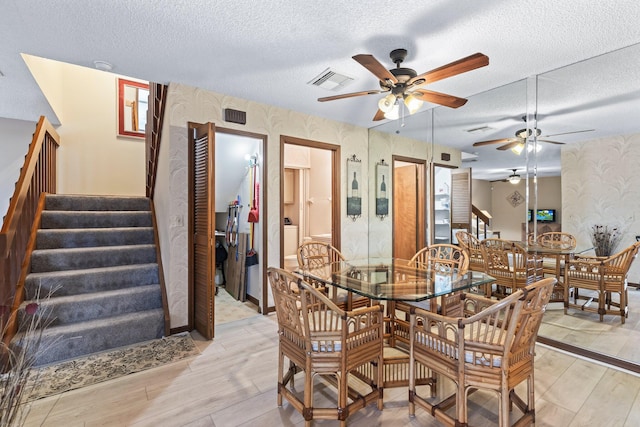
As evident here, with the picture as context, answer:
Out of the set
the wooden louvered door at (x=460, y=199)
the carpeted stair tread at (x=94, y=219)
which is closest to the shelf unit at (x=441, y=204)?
the wooden louvered door at (x=460, y=199)

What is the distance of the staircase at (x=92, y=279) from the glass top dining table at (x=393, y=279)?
5.81ft

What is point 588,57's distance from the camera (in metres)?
2.71

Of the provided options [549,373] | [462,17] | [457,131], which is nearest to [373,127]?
[457,131]

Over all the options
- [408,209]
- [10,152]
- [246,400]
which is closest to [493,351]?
[246,400]

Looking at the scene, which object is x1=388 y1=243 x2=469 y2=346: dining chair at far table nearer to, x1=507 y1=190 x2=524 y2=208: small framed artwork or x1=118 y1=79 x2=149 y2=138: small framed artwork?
x1=507 y1=190 x2=524 y2=208: small framed artwork

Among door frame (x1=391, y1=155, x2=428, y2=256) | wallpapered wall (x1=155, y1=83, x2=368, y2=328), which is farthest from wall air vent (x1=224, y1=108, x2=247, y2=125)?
door frame (x1=391, y1=155, x2=428, y2=256)

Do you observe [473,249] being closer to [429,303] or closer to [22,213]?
[429,303]

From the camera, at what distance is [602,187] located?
2982 millimetres

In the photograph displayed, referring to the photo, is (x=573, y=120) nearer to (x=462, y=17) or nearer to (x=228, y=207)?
(x=462, y=17)

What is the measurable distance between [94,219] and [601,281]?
5.55 m

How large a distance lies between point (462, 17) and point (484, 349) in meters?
2.14

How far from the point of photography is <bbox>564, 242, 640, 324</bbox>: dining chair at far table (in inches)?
112

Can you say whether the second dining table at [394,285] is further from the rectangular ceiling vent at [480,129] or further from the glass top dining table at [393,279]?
the rectangular ceiling vent at [480,129]

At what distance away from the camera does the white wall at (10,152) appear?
4.39m
